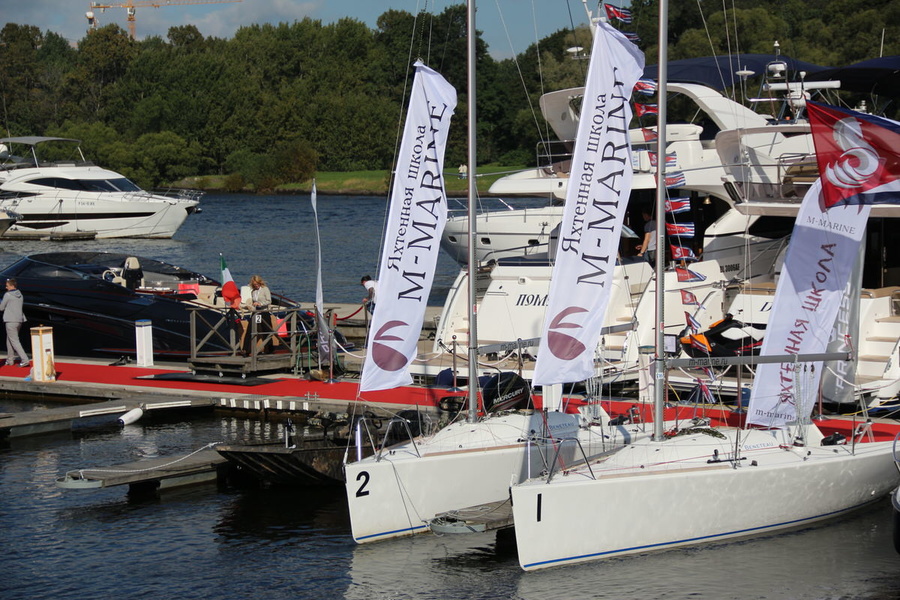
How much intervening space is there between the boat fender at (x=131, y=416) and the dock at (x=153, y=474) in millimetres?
2887

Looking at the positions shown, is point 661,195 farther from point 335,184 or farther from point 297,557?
point 335,184

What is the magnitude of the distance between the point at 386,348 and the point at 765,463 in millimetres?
4789

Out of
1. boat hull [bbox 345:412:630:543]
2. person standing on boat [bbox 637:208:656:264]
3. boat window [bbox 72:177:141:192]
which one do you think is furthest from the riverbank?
boat hull [bbox 345:412:630:543]

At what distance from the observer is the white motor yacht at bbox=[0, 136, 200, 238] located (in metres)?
60.9

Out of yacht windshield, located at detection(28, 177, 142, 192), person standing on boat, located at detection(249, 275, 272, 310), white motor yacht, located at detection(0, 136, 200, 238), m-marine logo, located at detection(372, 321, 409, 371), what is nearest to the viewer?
m-marine logo, located at detection(372, 321, 409, 371)

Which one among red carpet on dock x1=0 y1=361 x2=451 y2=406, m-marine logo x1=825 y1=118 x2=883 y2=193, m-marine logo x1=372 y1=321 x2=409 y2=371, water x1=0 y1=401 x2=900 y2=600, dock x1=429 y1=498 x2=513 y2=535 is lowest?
water x1=0 y1=401 x2=900 y2=600

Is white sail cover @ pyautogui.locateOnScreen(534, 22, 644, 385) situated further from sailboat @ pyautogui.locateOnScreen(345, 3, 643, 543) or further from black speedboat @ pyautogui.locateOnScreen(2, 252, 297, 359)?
black speedboat @ pyautogui.locateOnScreen(2, 252, 297, 359)

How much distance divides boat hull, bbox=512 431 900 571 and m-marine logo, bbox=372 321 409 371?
10.0ft

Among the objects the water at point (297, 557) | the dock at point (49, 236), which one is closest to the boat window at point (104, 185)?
the dock at point (49, 236)

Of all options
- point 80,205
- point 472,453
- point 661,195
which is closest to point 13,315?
point 472,453

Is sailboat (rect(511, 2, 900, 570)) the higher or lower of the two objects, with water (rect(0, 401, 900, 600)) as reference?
higher

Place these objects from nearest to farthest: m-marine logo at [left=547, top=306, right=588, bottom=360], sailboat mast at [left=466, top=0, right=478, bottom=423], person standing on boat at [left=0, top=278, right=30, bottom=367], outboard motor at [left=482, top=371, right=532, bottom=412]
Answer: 1. m-marine logo at [left=547, top=306, right=588, bottom=360]
2. sailboat mast at [left=466, top=0, right=478, bottom=423]
3. outboard motor at [left=482, top=371, right=532, bottom=412]
4. person standing on boat at [left=0, top=278, right=30, bottom=367]

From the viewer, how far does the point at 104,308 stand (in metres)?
24.9

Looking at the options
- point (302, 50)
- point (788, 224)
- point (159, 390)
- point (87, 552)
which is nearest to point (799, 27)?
point (302, 50)
